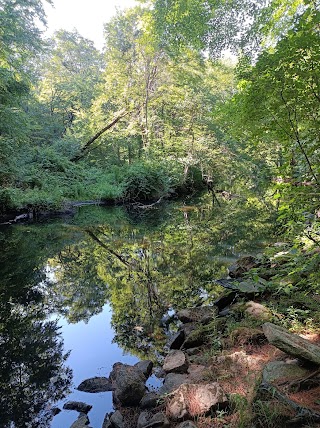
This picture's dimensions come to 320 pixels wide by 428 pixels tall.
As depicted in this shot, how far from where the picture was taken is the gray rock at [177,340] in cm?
385

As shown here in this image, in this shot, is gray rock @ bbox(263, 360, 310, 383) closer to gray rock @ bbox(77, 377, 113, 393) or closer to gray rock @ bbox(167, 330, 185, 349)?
gray rock @ bbox(167, 330, 185, 349)

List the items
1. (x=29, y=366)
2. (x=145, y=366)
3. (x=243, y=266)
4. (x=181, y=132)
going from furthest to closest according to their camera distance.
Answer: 1. (x=181, y=132)
2. (x=243, y=266)
3. (x=29, y=366)
4. (x=145, y=366)

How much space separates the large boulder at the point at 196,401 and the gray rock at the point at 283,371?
0.39m

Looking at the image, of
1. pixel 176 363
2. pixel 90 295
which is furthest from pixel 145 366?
pixel 90 295

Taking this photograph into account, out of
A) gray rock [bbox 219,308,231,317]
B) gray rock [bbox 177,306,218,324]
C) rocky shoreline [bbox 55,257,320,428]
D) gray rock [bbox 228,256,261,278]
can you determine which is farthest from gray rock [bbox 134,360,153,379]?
gray rock [bbox 228,256,261,278]

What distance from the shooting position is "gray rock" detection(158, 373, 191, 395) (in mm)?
2830

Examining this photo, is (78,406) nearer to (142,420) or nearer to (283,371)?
(142,420)

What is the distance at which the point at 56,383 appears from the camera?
331 centimetres

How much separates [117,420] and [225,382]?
95cm

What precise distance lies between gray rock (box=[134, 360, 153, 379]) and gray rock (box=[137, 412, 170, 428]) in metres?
0.78

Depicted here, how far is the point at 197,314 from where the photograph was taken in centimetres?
445

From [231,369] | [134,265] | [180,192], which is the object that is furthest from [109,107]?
[231,369]

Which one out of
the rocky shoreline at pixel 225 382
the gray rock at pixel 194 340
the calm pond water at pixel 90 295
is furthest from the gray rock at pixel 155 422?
the gray rock at pixel 194 340

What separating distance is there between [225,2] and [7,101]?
9864mm
